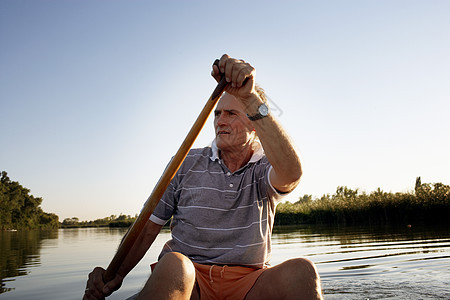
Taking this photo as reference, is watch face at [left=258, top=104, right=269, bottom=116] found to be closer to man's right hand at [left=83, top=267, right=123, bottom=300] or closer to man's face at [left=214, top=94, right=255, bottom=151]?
man's face at [left=214, top=94, right=255, bottom=151]

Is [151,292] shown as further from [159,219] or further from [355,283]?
[355,283]

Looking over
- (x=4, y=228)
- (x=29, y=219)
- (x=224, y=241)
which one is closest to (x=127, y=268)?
(x=224, y=241)

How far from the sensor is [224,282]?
1.76m

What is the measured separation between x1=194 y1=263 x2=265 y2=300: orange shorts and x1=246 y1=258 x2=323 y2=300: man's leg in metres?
0.09

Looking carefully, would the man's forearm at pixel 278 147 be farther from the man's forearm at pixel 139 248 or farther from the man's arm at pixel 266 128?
the man's forearm at pixel 139 248

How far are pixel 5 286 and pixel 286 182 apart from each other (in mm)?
4505

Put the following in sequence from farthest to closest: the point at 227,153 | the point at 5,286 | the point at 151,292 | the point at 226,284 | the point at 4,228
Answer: the point at 4,228 < the point at 5,286 < the point at 227,153 < the point at 226,284 < the point at 151,292

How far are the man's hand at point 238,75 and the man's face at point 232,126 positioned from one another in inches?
16.4

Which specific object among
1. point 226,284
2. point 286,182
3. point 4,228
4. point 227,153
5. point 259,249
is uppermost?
point 227,153

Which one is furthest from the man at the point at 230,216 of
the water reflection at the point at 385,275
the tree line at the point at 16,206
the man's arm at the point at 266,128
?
the tree line at the point at 16,206

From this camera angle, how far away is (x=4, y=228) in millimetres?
51438

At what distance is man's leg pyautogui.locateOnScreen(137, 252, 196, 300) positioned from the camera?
1384 millimetres

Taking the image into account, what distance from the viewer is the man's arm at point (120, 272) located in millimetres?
1920

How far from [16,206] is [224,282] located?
64088 mm
